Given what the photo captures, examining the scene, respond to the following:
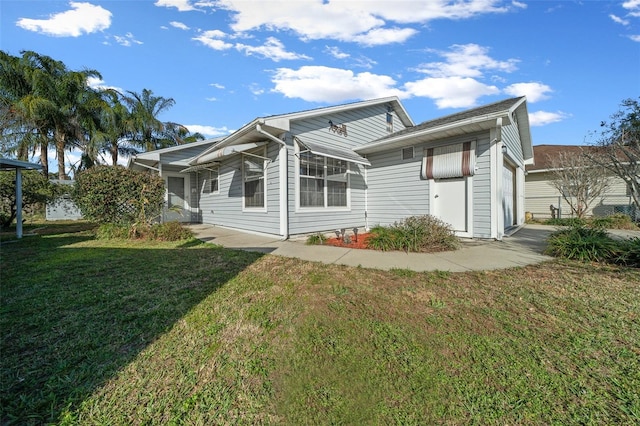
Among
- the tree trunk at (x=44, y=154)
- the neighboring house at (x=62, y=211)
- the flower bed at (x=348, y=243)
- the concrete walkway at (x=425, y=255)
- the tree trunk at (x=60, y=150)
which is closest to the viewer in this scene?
the concrete walkway at (x=425, y=255)

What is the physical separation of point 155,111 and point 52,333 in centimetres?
2826

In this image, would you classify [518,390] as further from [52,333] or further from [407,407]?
[52,333]

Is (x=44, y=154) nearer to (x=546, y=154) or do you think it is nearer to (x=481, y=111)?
(x=481, y=111)

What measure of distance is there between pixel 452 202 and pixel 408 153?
87.2 inches

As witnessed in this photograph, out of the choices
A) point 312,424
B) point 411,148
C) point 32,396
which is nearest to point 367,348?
point 312,424

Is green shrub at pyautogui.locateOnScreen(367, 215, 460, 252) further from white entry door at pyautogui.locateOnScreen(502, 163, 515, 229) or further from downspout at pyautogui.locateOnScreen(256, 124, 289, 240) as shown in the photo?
white entry door at pyautogui.locateOnScreen(502, 163, 515, 229)

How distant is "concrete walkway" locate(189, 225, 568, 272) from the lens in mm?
4855

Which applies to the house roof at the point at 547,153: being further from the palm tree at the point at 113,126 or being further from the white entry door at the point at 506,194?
the palm tree at the point at 113,126

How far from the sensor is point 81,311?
2.99m

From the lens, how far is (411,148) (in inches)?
352

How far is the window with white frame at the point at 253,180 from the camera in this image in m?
8.64

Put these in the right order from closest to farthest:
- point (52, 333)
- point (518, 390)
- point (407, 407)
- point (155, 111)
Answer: point (407, 407) → point (518, 390) → point (52, 333) → point (155, 111)

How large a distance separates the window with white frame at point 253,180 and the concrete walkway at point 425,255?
6.27 ft

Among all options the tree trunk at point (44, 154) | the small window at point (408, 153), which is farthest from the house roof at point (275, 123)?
the tree trunk at point (44, 154)
